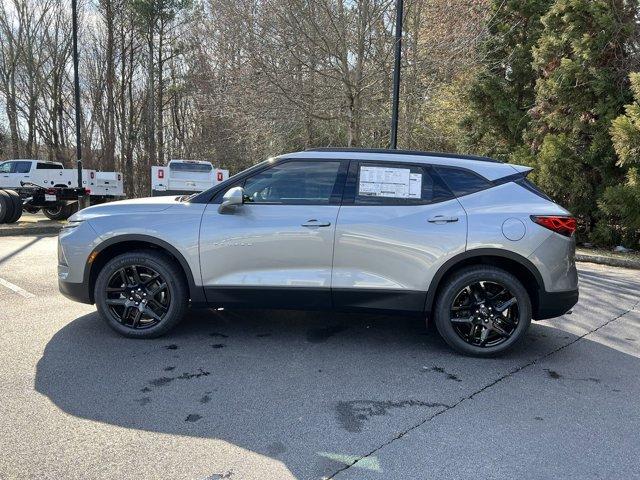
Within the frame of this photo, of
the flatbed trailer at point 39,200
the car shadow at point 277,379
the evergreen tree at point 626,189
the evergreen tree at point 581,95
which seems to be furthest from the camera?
the flatbed trailer at point 39,200

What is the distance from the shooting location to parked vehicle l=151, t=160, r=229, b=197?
50.3 ft

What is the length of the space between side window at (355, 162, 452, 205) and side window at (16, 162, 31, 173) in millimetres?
16846

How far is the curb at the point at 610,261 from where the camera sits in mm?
9922

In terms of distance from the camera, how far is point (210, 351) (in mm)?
4352

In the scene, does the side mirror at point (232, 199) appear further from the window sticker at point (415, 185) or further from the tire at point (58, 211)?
the tire at point (58, 211)

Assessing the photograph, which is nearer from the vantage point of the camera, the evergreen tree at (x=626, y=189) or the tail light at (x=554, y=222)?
the tail light at (x=554, y=222)

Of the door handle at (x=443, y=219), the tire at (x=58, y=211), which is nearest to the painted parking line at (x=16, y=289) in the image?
the door handle at (x=443, y=219)

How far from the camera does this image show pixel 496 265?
4398mm

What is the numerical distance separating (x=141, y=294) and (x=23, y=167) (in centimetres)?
1596

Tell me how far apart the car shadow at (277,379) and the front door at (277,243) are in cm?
52

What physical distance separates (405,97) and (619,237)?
6.72m

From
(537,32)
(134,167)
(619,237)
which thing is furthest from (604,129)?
(134,167)

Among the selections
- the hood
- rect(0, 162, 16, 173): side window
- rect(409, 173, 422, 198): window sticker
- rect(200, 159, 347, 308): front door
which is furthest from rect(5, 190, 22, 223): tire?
rect(409, 173, 422, 198): window sticker

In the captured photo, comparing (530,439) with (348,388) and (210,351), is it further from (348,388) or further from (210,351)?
(210,351)
